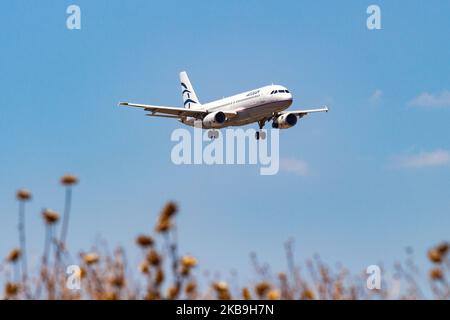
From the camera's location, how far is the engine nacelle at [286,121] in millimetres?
47656

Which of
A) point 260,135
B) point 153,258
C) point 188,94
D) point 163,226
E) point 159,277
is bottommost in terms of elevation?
point 159,277

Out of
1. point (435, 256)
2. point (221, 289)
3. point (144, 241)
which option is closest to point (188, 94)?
point (221, 289)

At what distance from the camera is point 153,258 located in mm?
4012

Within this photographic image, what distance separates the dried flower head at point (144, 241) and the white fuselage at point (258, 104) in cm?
4379

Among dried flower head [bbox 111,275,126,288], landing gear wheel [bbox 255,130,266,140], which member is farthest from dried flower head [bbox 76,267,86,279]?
landing gear wheel [bbox 255,130,266,140]

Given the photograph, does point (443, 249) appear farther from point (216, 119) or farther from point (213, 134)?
point (213, 134)

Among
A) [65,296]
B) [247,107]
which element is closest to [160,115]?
[247,107]

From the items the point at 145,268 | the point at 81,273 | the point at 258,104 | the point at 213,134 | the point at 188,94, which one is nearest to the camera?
the point at 145,268

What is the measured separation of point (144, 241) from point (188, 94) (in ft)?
243

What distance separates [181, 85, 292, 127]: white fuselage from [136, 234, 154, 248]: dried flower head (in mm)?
43789

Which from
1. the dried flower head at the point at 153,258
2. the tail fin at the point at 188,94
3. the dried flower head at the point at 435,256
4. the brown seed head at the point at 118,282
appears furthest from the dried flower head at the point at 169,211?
the tail fin at the point at 188,94
